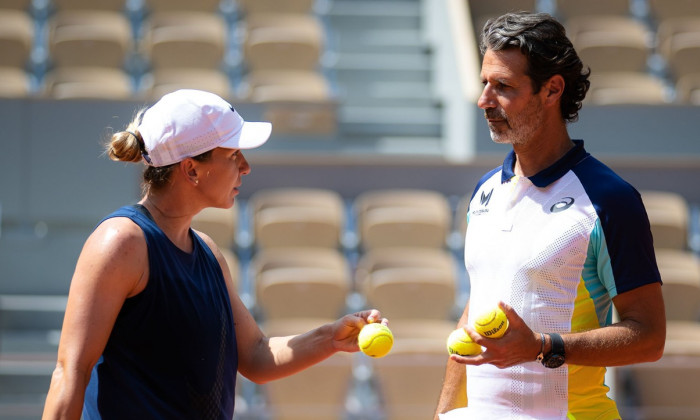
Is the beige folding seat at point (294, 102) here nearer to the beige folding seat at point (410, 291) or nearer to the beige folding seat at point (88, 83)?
the beige folding seat at point (88, 83)

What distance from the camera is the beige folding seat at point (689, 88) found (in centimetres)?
789

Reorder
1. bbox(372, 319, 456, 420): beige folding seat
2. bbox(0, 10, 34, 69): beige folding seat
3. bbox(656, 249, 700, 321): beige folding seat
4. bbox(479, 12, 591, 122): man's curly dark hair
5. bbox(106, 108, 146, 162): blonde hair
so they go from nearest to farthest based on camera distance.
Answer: bbox(106, 108, 146, 162): blonde hair < bbox(479, 12, 591, 122): man's curly dark hair < bbox(372, 319, 456, 420): beige folding seat < bbox(656, 249, 700, 321): beige folding seat < bbox(0, 10, 34, 69): beige folding seat

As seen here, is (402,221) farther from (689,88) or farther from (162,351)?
(162,351)

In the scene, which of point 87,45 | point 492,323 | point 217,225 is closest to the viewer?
point 492,323

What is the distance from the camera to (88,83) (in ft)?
25.5

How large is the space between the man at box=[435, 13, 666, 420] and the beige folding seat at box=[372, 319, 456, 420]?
2560mm

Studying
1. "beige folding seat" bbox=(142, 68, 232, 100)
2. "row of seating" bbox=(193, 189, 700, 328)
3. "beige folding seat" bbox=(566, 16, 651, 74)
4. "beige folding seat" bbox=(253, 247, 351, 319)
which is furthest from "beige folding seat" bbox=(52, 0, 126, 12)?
"beige folding seat" bbox=(566, 16, 651, 74)

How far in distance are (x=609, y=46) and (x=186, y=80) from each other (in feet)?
11.9

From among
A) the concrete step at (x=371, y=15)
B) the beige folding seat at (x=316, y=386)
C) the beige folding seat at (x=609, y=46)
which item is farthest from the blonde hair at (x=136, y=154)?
the concrete step at (x=371, y=15)

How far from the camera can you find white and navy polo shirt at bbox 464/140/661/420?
2252mm

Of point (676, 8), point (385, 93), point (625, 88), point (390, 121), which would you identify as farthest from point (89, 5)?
point (676, 8)

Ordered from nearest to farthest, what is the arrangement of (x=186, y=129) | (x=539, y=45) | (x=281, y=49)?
(x=186, y=129) → (x=539, y=45) → (x=281, y=49)

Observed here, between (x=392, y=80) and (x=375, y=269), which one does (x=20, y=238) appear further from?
(x=392, y=80)

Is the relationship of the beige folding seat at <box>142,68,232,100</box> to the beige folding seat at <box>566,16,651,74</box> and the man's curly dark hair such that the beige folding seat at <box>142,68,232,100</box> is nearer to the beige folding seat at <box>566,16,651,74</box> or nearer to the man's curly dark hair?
the beige folding seat at <box>566,16,651,74</box>
